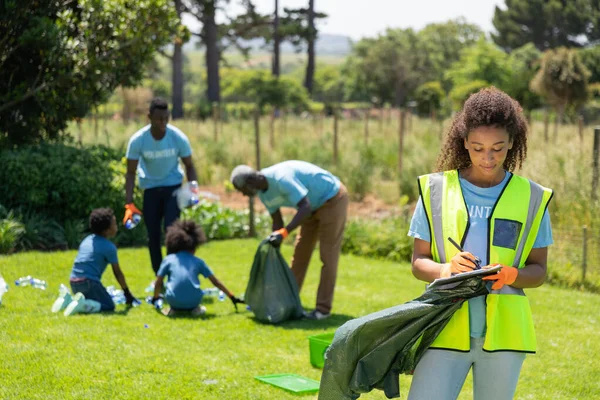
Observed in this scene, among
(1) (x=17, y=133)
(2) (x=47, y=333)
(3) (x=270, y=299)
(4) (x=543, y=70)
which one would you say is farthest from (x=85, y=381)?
(4) (x=543, y=70)

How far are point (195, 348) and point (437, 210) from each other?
344cm

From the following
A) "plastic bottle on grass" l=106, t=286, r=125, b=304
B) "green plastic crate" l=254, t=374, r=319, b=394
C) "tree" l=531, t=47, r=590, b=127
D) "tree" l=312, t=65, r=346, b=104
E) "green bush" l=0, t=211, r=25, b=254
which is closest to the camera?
"green plastic crate" l=254, t=374, r=319, b=394

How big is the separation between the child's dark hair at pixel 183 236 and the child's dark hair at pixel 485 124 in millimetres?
4164

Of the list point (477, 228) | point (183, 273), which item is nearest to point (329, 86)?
Answer: point (183, 273)

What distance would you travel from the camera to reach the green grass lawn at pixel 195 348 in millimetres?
5555

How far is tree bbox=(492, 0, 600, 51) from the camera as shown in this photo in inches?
2395

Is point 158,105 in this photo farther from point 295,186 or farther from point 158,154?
point 295,186

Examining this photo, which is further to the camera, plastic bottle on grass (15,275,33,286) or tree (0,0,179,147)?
tree (0,0,179,147)

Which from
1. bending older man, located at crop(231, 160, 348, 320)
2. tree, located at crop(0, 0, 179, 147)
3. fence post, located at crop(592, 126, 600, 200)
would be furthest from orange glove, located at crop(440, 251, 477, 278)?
tree, located at crop(0, 0, 179, 147)

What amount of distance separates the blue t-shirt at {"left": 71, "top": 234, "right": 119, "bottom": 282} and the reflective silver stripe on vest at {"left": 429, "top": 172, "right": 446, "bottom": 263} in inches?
181

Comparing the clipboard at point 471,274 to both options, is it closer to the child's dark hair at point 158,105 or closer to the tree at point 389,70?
the child's dark hair at point 158,105

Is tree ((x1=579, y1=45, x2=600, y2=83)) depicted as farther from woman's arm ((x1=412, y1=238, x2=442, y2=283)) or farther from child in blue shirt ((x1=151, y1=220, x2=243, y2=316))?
woman's arm ((x1=412, y1=238, x2=442, y2=283))

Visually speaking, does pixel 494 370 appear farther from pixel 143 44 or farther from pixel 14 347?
pixel 143 44

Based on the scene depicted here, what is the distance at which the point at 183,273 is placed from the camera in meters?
7.53
